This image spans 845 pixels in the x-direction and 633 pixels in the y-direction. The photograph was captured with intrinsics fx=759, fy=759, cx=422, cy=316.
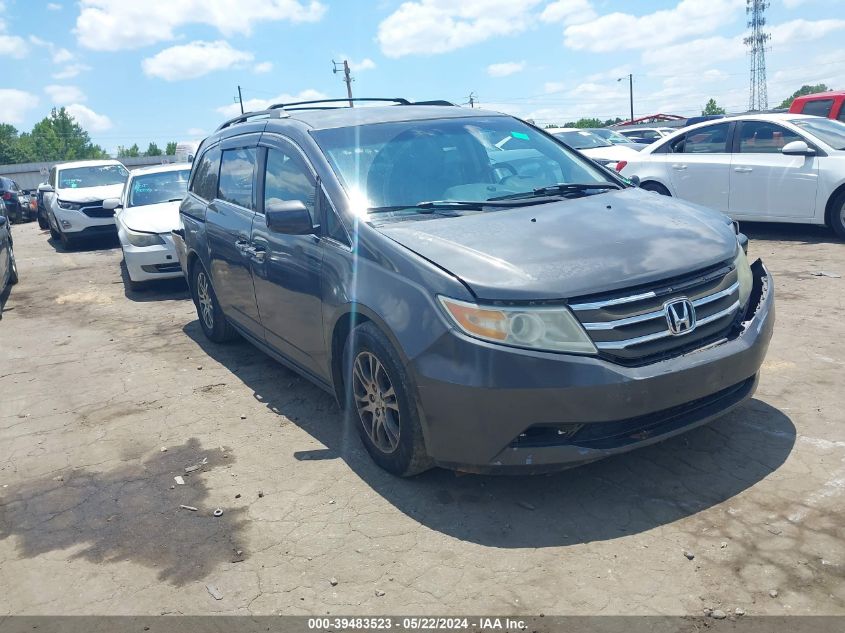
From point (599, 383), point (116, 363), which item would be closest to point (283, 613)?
point (599, 383)

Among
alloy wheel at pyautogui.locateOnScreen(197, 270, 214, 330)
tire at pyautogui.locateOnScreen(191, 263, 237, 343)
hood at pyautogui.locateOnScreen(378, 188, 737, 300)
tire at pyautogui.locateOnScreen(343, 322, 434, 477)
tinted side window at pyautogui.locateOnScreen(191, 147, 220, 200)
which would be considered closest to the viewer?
hood at pyautogui.locateOnScreen(378, 188, 737, 300)

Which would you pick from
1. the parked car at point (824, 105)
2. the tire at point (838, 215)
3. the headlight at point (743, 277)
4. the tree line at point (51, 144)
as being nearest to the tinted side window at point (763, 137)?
the tire at point (838, 215)

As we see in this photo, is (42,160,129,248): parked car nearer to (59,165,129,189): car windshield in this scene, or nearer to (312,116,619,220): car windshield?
(59,165,129,189): car windshield

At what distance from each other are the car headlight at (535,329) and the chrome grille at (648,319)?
0.17 feet

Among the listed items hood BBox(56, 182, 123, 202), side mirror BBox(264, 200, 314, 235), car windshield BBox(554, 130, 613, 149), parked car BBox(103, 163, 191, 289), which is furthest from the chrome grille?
hood BBox(56, 182, 123, 202)

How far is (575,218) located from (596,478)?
4.31ft

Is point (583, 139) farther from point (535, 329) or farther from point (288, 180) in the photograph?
point (535, 329)

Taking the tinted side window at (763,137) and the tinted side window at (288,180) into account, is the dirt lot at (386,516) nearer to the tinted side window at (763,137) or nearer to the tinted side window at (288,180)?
the tinted side window at (288,180)

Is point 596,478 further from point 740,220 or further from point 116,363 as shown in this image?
point 740,220

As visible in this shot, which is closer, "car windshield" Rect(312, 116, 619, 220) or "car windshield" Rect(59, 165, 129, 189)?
"car windshield" Rect(312, 116, 619, 220)

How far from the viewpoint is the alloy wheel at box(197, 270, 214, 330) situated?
6.68m

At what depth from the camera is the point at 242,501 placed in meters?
3.92

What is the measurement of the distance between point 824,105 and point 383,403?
40.4 ft

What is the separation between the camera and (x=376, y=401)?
154 inches
